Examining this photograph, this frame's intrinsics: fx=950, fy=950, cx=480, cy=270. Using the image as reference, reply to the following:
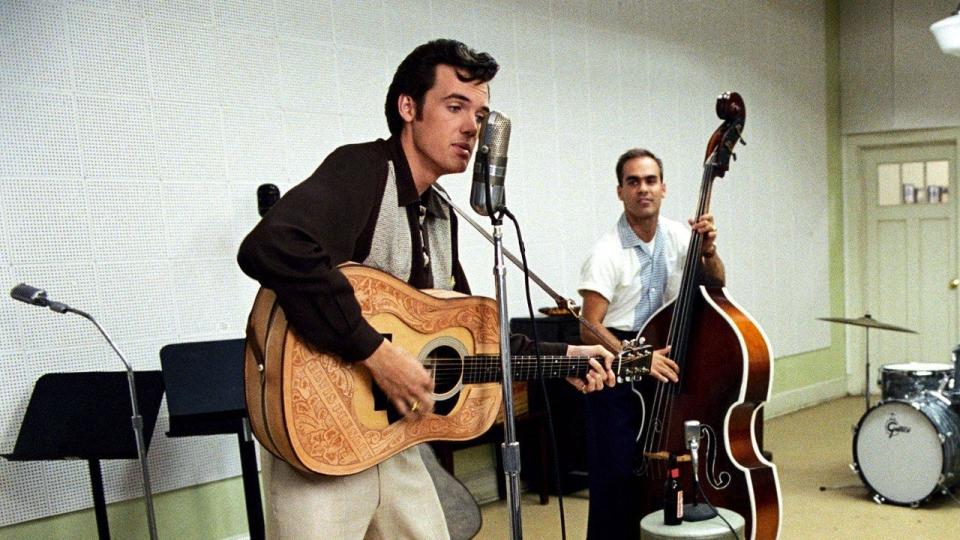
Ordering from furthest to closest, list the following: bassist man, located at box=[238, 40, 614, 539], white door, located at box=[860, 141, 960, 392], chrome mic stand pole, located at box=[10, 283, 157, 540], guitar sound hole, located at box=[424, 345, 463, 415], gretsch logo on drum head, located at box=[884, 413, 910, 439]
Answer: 1. white door, located at box=[860, 141, 960, 392]
2. gretsch logo on drum head, located at box=[884, 413, 910, 439]
3. chrome mic stand pole, located at box=[10, 283, 157, 540]
4. guitar sound hole, located at box=[424, 345, 463, 415]
5. bassist man, located at box=[238, 40, 614, 539]

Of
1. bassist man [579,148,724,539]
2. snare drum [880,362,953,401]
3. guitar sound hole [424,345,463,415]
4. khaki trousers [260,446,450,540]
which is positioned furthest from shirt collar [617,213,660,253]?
snare drum [880,362,953,401]

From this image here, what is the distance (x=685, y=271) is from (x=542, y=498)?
2223 mm

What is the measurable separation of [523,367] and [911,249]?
22.5ft

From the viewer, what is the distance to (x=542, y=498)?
514 centimetres

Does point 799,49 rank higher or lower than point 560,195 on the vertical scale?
higher

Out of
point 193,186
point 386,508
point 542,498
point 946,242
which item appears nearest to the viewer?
point 386,508

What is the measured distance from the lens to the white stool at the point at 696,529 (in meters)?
2.86

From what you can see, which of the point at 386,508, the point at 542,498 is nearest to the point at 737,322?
the point at 386,508

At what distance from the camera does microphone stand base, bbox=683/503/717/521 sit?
298 centimetres

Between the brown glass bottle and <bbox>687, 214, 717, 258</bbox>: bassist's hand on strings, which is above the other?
<bbox>687, 214, 717, 258</bbox>: bassist's hand on strings

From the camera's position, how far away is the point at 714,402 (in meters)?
3.20

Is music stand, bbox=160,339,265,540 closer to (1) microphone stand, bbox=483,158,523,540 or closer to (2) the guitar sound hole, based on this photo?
(2) the guitar sound hole

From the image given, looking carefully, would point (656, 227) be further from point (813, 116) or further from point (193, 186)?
point (813, 116)

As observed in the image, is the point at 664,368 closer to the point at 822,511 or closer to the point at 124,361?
the point at 124,361
